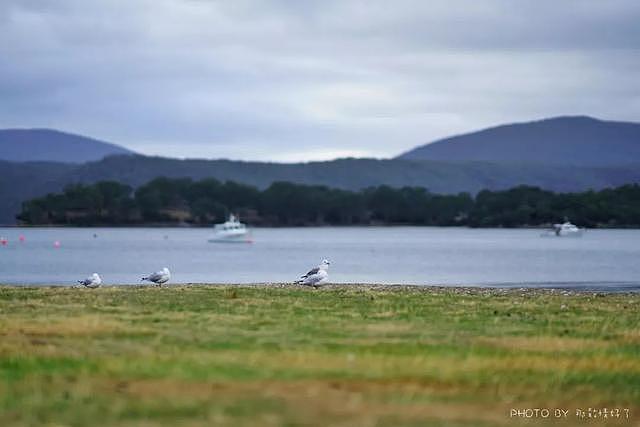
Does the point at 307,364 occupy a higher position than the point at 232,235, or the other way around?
the point at 232,235

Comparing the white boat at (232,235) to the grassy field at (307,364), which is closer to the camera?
the grassy field at (307,364)

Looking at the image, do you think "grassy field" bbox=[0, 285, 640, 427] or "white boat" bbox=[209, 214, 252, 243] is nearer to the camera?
"grassy field" bbox=[0, 285, 640, 427]

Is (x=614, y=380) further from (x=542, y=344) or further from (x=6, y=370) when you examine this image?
(x=6, y=370)

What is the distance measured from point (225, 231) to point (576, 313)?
146760 mm

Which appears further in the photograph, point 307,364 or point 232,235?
point 232,235

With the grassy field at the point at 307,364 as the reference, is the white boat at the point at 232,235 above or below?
above

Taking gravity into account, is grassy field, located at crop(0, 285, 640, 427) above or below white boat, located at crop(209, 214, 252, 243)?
below

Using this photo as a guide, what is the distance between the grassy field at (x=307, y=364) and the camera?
1700cm

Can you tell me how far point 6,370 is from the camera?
795 inches

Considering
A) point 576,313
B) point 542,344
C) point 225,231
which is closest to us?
point 542,344

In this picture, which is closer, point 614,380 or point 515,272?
point 614,380

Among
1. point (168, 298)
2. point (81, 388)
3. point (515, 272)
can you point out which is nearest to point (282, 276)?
point (515, 272)

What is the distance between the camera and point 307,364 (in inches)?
808

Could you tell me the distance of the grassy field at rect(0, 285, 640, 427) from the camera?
55.8 ft
